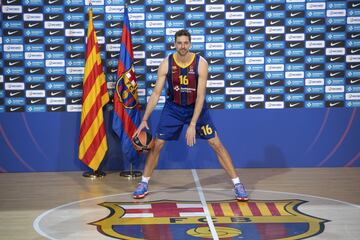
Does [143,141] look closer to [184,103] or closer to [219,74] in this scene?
[184,103]

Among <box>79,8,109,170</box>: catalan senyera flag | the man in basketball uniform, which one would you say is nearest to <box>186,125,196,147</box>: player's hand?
the man in basketball uniform

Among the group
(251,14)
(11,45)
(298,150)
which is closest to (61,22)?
(11,45)

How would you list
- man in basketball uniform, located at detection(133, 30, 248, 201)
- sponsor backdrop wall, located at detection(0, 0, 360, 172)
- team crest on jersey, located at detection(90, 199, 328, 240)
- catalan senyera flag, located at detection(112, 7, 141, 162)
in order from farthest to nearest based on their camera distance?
sponsor backdrop wall, located at detection(0, 0, 360, 172)
catalan senyera flag, located at detection(112, 7, 141, 162)
man in basketball uniform, located at detection(133, 30, 248, 201)
team crest on jersey, located at detection(90, 199, 328, 240)

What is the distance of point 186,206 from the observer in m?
5.23

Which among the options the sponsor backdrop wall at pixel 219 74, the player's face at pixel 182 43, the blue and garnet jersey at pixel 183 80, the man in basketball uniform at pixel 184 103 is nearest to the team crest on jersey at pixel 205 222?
the man in basketball uniform at pixel 184 103

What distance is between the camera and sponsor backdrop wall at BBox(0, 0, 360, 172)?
6676mm

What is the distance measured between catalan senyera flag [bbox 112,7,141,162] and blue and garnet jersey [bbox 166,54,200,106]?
1.05 metres

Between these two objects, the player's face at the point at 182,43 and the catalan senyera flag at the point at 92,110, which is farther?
the catalan senyera flag at the point at 92,110

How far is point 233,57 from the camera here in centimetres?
679

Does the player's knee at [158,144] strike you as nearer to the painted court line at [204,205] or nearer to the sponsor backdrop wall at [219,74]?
the painted court line at [204,205]

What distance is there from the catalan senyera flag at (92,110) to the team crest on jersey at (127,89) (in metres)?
0.26

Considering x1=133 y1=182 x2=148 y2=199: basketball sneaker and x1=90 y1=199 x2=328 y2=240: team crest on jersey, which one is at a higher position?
x1=133 y1=182 x2=148 y2=199: basketball sneaker

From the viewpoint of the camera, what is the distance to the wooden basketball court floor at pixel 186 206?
4508mm

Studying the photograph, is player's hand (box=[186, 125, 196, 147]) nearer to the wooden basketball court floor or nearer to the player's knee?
the player's knee
